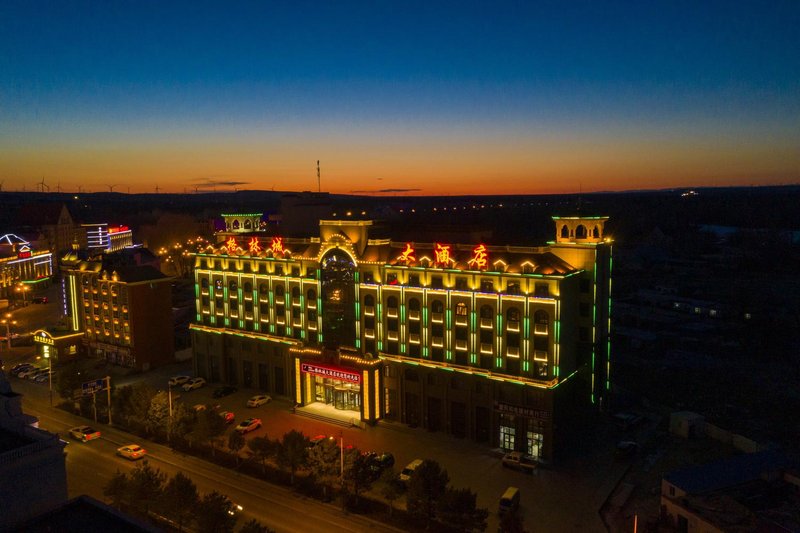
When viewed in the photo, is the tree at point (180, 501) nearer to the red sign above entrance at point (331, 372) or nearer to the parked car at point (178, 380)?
the red sign above entrance at point (331, 372)

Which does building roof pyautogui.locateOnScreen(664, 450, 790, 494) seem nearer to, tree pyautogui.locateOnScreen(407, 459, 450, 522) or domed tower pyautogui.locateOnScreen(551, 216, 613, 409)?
domed tower pyautogui.locateOnScreen(551, 216, 613, 409)

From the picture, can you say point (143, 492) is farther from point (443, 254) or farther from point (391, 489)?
point (443, 254)

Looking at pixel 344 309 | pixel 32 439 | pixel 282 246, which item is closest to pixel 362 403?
pixel 344 309

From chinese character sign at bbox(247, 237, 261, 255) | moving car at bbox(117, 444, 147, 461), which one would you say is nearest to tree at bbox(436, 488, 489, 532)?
moving car at bbox(117, 444, 147, 461)

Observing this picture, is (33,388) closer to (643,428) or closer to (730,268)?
(643,428)

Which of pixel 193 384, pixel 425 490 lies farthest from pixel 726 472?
pixel 193 384

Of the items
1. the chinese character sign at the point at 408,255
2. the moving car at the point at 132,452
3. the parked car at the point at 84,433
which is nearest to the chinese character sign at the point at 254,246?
the chinese character sign at the point at 408,255

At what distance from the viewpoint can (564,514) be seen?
33.1 metres

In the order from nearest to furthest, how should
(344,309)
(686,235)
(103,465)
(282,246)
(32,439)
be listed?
(32,439) → (103,465) → (344,309) → (282,246) → (686,235)

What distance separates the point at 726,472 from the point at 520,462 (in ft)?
39.8

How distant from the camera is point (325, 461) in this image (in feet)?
112

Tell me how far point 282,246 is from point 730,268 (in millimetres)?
111451

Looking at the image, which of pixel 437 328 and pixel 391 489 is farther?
pixel 437 328

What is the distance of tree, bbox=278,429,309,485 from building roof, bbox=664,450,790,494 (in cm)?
2130
